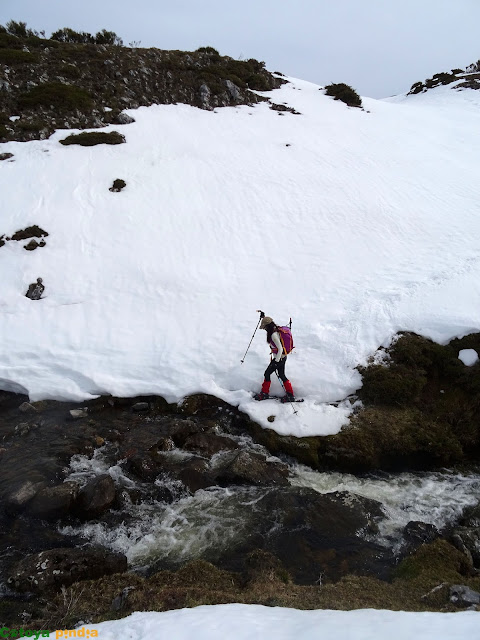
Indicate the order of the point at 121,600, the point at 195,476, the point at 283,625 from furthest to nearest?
the point at 195,476 < the point at 121,600 < the point at 283,625

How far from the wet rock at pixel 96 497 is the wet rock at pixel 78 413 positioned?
8.48ft

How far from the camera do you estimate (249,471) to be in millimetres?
8141

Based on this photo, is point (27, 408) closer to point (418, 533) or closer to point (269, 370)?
point (269, 370)

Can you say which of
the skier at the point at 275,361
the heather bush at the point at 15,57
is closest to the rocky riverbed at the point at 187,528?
the skier at the point at 275,361

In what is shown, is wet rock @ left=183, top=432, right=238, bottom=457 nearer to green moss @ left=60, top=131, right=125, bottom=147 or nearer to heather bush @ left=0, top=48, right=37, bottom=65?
green moss @ left=60, top=131, right=125, bottom=147

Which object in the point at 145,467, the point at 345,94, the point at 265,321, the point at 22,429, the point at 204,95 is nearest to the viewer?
the point at 145,467

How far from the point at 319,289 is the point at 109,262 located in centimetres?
789

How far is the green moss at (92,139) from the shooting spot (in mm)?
20641

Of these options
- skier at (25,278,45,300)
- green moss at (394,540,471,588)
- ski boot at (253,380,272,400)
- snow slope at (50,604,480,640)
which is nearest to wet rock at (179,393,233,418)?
ski boot at (253,380,272,400)

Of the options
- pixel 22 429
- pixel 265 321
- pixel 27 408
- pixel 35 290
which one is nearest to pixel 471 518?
pixel 265 321

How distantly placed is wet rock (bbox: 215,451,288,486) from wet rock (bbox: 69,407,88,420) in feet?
12.5

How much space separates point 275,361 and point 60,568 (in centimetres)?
601

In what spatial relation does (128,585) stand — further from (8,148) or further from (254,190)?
(8,148)

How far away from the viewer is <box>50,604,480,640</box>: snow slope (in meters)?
4.08
